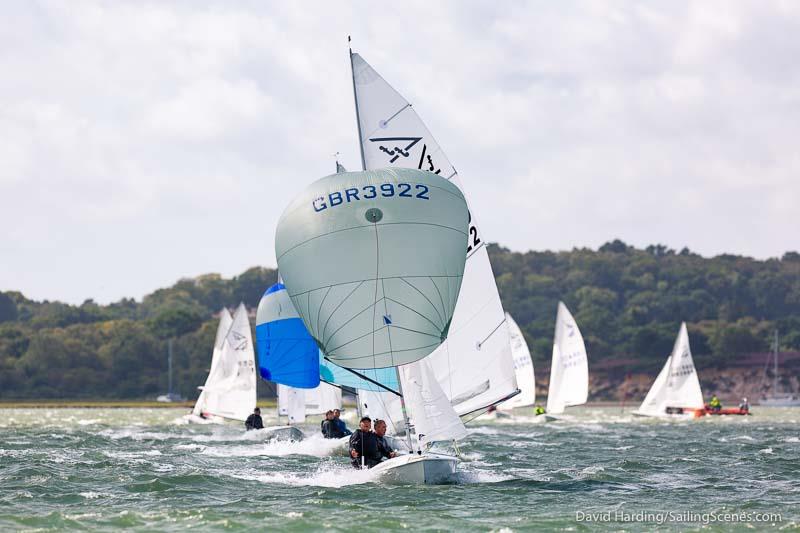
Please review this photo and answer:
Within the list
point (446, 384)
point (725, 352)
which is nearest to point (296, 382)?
point (446, 384)

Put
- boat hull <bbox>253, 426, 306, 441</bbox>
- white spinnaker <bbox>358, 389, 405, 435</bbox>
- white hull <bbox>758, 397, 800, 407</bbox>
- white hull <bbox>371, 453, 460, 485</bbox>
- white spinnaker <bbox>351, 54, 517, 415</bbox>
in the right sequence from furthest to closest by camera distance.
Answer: white hull <bbox>758, 397, 800, 407</bbox>
boat hull <bbox>253, 426, 306, 441</bbox>
white spinnaker <bbox>358, 389, 405, 435</bbox>
white spinnaker <bbox>351, 54, 517, 415</bbox>
white hull <bbox>371, 453, 460, 485</bbox>

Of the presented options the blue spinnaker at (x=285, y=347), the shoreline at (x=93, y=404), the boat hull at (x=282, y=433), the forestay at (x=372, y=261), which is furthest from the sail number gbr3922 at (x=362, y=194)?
the shoreline at (x=93, y=404)

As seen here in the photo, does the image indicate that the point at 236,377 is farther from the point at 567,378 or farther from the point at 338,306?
the point at 338,306

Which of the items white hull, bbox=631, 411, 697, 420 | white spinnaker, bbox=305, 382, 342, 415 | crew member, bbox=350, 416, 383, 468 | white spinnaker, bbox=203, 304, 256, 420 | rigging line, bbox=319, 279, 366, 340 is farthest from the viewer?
white hull, bbox=631, 411, 697, 420

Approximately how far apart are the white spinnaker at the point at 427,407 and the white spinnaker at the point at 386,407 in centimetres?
684

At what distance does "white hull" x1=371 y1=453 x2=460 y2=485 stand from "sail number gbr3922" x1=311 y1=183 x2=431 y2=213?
4.96m

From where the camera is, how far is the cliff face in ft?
584

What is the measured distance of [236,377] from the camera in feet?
190

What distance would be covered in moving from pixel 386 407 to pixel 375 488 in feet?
28.5

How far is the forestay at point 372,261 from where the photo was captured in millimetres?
23281

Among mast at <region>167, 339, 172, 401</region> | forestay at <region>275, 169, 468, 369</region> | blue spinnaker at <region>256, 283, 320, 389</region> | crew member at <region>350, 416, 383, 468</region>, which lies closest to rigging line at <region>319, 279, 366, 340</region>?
forestay at <region>275, 169, 468, 369</region>

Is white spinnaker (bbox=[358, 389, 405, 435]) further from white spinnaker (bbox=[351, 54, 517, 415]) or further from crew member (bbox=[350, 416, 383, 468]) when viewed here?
crew member (bbox=[350, 416, 383, 468])

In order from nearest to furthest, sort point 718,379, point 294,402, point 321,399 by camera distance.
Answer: point 294,402 < point 321,399 < point 718,379

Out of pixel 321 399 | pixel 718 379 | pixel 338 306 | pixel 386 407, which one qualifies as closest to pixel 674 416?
pixel 321 399
